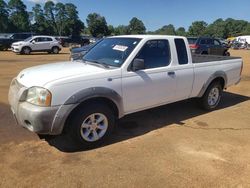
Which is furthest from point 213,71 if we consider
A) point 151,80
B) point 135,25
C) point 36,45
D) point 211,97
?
point 135,25

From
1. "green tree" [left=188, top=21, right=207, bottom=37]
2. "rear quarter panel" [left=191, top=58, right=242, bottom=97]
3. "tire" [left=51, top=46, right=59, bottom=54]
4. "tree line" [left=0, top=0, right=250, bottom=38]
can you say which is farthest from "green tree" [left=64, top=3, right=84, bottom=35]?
"rear quarter panel" [left=191, top=58, right=242, bottom=97]

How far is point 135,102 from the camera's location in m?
4.94

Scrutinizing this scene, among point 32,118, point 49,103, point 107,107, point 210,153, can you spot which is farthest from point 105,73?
point 210,153

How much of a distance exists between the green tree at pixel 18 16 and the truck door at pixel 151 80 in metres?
88.1

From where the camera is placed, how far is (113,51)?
5141 millimetres

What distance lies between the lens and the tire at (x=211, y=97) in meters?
6.50

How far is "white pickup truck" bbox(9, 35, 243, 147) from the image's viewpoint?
13.2ft

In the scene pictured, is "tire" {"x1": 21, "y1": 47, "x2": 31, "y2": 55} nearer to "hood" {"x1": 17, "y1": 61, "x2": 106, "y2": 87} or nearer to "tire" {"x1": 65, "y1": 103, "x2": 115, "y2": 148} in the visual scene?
"hood" {"x1": 17, "y1": 61, "x2": 106, "y2": 87}

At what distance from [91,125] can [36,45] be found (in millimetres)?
21482

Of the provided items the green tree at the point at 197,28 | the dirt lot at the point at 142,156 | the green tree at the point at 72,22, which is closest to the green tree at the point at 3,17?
the green tree at the point at 72,22

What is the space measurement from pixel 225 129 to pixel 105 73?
2.67 meters

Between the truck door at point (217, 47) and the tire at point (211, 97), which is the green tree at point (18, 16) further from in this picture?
the tire at point (211, 97)

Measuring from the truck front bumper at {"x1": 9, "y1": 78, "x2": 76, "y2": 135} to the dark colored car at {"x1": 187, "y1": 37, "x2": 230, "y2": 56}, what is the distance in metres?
15.8

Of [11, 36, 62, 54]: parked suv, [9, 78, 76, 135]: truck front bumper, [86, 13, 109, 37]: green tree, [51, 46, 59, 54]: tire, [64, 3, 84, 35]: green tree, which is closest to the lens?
[9, 78, 76, 135]: truck front bumper
